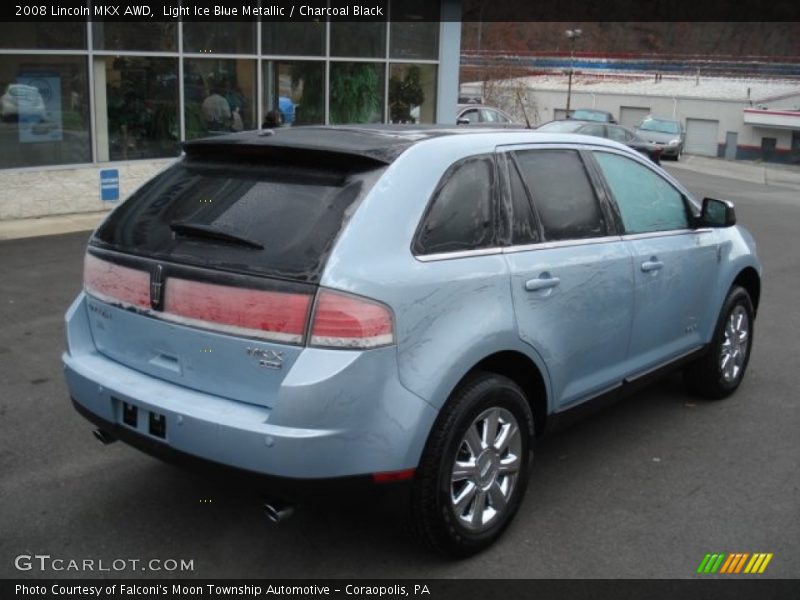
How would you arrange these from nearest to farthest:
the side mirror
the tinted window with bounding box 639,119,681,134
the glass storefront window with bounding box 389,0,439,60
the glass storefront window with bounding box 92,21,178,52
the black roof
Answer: the black roof < the side mirror < the glass storefront window with bounding box 92,21,178,52 < the glass storefront window with bounding box 389,0,439,60 < the tinted window with bounding box 639,119,681,134

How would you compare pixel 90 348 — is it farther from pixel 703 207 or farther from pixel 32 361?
pixel 703 207

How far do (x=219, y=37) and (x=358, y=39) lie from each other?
2.99 meters

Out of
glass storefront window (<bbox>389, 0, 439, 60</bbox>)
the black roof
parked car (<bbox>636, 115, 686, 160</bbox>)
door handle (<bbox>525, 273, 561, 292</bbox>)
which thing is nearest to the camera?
the black roof

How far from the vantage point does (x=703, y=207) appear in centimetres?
525

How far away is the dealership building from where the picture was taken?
1239 cm

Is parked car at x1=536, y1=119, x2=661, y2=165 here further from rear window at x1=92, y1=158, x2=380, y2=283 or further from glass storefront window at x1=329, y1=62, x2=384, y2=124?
rear window at x1=92, y1=158, x2=380, y2=283

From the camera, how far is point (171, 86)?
14.0 meters

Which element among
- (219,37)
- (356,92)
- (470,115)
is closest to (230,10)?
(219,37)

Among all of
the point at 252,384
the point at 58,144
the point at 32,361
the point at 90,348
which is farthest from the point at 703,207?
the point at 58,144

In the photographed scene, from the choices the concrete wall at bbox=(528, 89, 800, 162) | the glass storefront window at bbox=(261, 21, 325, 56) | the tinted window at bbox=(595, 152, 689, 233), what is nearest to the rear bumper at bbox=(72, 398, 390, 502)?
the tinted window at bbox=(595, 152, 689, 233)

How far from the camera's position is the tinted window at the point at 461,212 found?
137 inches

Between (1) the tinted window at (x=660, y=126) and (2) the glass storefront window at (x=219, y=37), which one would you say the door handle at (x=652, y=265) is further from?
(1) the tinted window at (x=660, y=126)

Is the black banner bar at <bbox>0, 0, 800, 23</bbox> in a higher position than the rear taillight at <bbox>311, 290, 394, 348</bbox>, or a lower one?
higher
